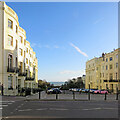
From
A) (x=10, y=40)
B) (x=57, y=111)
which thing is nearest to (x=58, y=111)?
(x=57, y=111)

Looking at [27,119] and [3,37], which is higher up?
[3,37]

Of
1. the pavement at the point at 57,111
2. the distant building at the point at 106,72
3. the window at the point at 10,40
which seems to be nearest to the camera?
the pavement at the point at 57,111

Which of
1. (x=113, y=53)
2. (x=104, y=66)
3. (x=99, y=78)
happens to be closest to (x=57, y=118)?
(x=113, y=53)

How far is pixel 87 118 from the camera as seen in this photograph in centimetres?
922

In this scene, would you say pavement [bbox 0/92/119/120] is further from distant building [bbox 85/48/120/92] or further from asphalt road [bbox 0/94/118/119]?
distant building [bbox 85/48/120/92]

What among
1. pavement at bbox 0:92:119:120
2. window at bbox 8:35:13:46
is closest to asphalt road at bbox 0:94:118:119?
pavement at bbox 0:92:119:120

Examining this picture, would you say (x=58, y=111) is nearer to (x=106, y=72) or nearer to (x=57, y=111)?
(x=57, y=111)

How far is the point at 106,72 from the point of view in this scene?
171 ft

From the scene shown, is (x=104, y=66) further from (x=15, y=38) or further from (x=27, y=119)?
(x=27, y=119)

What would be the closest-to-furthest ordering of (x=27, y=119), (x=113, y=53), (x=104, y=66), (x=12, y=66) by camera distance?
(x=27, y=119) < (x=12, y=66) < (x=113, y=53) < (x=104, y=66)

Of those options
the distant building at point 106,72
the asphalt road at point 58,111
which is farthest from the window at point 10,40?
the distant building at point 106,72

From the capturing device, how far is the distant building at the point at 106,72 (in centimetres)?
4606

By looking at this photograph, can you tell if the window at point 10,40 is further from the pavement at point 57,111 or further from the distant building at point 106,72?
the distant building at point 106,72

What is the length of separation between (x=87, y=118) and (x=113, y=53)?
4180cm
